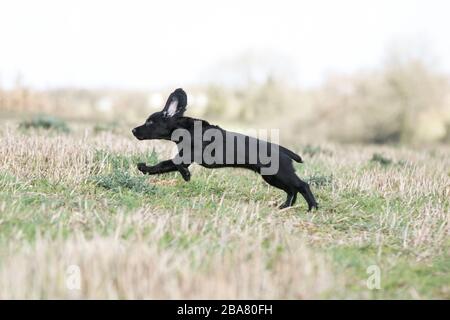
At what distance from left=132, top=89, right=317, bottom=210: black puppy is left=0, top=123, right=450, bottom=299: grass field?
11.0 inches

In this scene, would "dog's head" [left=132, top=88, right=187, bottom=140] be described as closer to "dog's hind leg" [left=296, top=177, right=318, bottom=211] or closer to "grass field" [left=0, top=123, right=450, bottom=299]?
"grass field" [left=0, top=123, right=450, bottom=299]

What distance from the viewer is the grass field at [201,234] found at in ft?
13.0

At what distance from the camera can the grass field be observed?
396cm

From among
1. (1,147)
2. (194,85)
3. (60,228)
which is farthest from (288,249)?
(194,85)

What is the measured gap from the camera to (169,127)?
284 inches

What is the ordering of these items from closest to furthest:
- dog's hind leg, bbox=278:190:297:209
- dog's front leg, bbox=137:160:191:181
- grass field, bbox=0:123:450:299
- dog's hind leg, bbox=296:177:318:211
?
1. grass field, bbox=0:123:450:299
2. dog's hind leg, bbox=296:177:318:211
3. dog's hind leg, bbox=278:190:297:209
4. dog's front leg, bbox=137:160:191:181

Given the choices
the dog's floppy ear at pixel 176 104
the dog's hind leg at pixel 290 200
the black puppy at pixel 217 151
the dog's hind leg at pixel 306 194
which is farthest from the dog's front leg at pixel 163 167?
the dog's hind leg at pixel 306 194

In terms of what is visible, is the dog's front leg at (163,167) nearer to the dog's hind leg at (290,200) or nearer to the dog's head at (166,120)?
the dog's head at (166,120)

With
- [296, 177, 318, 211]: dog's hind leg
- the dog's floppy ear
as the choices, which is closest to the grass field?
[296, 177, 318, 211]: dog's hind leg

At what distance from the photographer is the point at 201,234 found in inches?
198

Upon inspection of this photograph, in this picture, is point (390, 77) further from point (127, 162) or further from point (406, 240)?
point (406, 240)

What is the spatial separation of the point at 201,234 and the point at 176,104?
2498mm

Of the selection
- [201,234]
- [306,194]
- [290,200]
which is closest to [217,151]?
[290,200]
